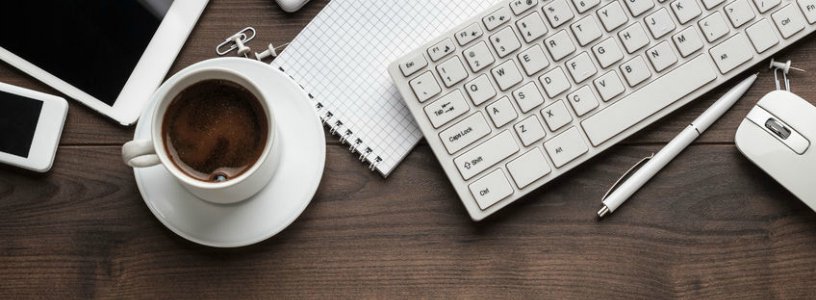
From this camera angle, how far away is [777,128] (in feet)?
2.34

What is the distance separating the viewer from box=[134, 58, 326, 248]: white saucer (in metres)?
0.69

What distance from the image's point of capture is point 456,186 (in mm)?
704

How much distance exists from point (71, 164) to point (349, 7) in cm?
32

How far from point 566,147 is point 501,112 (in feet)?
0.23

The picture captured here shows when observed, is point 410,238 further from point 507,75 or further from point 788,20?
point 788,20

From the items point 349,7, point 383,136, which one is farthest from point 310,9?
point 383,136

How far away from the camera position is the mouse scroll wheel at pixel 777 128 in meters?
0.71

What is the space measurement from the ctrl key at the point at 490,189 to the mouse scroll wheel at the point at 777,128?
0.26 meters

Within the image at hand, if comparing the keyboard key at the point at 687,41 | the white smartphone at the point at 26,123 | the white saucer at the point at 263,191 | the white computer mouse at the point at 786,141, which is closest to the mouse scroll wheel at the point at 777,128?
the white computer mouse at the point at 786,141

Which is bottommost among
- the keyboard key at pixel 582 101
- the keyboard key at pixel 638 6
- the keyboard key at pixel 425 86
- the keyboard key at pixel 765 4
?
the keyboard key at pixel 425 86

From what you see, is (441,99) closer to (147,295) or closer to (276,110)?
(276,110)

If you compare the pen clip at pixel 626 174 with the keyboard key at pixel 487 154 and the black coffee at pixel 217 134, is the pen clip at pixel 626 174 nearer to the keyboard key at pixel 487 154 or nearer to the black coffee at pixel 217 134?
the keyboard key at pixel 487 154

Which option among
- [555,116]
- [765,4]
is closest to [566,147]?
[555,116]

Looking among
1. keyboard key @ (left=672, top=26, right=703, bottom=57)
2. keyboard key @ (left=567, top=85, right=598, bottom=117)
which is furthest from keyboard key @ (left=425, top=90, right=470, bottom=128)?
keyboard key @ (left=672, top=26, right=703, bottom=57)
